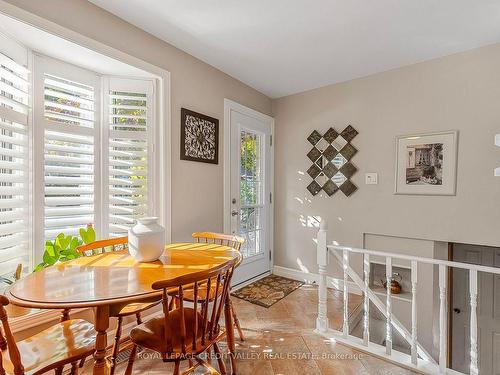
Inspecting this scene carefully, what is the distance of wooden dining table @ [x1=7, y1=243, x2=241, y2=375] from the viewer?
42.1 inches

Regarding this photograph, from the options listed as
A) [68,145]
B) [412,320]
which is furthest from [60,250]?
[412,320]

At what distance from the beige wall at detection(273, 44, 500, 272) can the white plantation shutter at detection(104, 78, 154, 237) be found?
6.23 feet

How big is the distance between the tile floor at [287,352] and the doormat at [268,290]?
18 cm

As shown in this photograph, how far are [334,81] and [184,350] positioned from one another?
3094mm

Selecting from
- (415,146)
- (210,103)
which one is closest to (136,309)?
(210,103)

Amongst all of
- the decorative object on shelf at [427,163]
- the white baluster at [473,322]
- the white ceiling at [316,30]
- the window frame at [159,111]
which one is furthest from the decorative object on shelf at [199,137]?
the white baluster at [473,322]

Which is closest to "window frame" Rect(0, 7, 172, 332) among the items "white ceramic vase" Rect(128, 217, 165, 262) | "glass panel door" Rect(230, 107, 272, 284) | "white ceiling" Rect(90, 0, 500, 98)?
"white ceiling" Rect(90, 0, 500, 98)

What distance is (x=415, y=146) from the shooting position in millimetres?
2740

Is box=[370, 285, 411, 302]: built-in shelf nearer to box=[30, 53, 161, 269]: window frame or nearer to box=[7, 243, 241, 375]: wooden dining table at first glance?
box=[7, 243, 241, 375]: wooden dining table

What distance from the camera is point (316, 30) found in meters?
2.18

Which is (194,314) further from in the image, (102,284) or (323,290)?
(323,290)

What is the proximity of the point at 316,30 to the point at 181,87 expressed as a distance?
4.15 feet

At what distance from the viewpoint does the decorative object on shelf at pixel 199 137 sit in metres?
2.53

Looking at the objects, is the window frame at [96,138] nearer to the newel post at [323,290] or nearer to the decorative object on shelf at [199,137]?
the decorative object on shelf at [199,137]
